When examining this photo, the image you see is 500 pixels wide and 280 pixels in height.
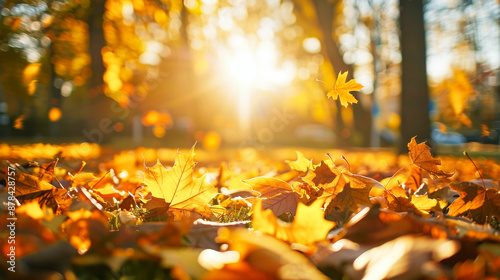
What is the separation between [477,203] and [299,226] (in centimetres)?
75

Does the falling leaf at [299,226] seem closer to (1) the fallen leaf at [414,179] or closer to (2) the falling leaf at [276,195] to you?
(2) the falling leaf at [276,195]

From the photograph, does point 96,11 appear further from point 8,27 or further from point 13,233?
point 13,233

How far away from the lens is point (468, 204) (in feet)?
3.98

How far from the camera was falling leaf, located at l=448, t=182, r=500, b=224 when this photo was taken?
1.20m

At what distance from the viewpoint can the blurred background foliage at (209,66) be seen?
3.60 metres

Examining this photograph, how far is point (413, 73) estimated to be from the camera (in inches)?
233

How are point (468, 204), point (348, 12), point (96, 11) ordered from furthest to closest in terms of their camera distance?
point (348, 12) < point (96, 11) < point (468, 204)

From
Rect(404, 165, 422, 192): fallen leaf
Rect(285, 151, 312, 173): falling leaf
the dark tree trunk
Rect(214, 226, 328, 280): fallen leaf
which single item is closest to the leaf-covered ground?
Rect(214, 226, 328, 280): fallen leaf

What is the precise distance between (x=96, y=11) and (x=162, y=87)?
12.9 meters

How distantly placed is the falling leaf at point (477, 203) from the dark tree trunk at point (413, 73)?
477 cm

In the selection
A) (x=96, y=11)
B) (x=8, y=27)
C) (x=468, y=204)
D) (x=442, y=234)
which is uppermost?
(x=96, y=11)

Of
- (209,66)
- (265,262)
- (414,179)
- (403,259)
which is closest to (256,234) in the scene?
(265,262)

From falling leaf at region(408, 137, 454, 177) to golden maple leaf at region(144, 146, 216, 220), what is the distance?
0.71 meters

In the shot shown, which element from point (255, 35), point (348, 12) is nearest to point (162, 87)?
point (255, 35)
